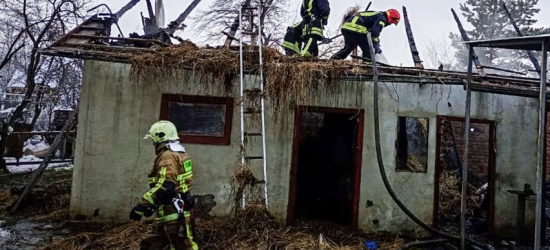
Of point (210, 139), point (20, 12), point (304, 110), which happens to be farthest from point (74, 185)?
point (20, 12)

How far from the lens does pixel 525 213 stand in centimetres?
680

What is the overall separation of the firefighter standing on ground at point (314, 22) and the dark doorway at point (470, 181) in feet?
9.39

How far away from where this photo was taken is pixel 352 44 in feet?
26.7

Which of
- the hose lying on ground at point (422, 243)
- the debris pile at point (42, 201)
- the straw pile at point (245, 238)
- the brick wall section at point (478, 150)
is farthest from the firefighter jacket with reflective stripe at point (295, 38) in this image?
the debris pile at point (42, 201)

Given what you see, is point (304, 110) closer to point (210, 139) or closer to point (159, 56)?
point (210, 139)

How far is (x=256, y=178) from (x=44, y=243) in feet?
9.98

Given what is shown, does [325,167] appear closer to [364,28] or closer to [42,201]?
[364,28]

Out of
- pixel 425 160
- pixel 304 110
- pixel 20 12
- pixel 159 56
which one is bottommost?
pixel 425 160

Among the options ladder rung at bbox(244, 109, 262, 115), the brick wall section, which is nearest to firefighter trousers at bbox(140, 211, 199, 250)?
ladder rung at bbox(244, 109, 262, 115)

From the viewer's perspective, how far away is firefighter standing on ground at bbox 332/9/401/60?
7.87 metres

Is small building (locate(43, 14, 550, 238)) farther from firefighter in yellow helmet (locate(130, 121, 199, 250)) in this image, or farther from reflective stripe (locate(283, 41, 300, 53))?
reflective stripe (locate(283, 41, 300, 53))

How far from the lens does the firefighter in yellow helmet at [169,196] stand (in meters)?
4.16

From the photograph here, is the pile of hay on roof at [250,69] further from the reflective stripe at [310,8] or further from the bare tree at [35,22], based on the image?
the bare tree at [35,22]

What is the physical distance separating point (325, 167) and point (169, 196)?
18.0 feet
